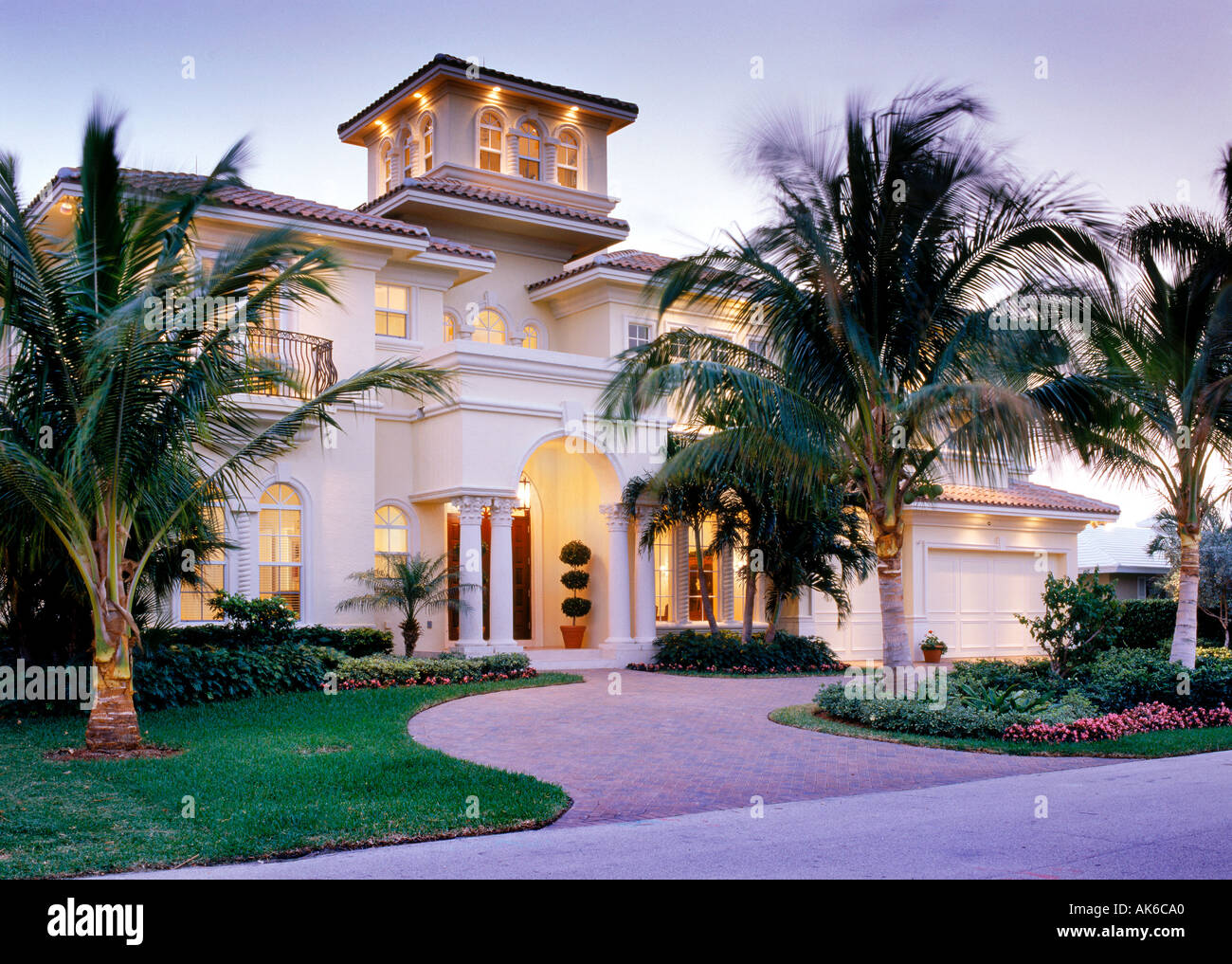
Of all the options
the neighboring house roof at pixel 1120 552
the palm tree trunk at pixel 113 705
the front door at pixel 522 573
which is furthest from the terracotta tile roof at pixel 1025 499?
the palm tree trunk at pixel 113 705

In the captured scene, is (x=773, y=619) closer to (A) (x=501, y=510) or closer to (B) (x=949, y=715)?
(A) (x=501, y=510)

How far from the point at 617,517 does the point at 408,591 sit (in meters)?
4.71

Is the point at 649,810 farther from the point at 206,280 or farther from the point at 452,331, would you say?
the point at 452,331

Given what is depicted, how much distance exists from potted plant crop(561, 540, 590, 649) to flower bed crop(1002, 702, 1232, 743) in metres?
10.6

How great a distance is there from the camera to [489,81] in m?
26.4

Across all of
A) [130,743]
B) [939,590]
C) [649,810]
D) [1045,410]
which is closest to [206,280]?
Result: [130,743]

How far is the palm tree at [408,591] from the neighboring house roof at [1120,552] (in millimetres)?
→ 25132

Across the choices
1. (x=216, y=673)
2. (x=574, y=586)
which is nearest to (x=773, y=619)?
(x=574, y=586)

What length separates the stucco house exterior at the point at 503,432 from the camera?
770 inches

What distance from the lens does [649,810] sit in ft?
28.8

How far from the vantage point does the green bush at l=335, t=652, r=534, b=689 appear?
1703cm

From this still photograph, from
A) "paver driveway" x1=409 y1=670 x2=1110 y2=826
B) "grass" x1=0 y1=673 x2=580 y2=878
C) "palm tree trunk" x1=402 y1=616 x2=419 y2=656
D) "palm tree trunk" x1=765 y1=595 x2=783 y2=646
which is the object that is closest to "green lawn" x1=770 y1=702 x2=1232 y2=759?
"paver driveway" x1=409 y1=670 x2=1110 y2=826

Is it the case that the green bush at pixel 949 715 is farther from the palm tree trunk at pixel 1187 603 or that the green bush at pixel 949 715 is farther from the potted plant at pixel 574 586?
the potted plant at pixel 574 586

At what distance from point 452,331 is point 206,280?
1201 cm
